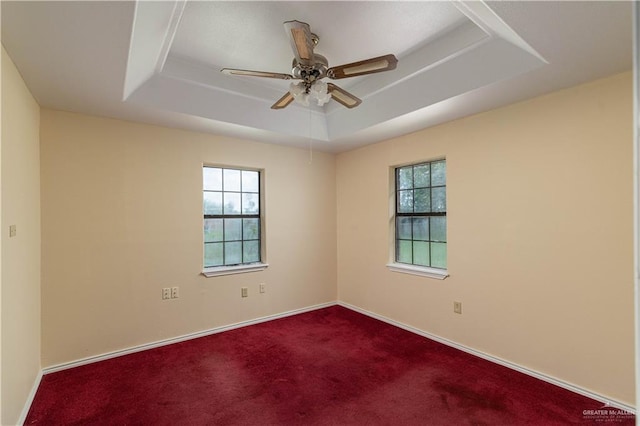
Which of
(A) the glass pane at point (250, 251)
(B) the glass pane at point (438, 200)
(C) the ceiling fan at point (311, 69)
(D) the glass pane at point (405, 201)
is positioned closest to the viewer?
(C) the ceiling fan at point (311, 69)

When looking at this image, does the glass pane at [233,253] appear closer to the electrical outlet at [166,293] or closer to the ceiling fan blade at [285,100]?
the electrical outlet at [166,293]

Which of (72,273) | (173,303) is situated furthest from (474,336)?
(72,273)

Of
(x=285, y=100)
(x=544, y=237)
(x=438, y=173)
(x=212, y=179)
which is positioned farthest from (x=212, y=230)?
(x=544, y=237)

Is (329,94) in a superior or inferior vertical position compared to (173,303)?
superior

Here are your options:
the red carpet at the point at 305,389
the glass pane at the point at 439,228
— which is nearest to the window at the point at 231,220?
the red carpet at the point at 305,389

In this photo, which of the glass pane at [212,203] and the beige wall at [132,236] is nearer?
the beige wall at [132,236]

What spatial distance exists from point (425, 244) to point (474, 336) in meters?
1.05

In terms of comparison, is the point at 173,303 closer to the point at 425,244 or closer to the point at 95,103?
the point at 95,103

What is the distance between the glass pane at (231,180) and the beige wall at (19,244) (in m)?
1.69

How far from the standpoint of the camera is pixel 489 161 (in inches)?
110

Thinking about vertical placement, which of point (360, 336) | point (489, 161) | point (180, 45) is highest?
point (180, 45)

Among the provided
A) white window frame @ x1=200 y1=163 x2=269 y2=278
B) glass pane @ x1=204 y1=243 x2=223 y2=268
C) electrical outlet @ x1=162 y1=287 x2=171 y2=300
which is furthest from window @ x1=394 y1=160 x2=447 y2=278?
electrical outlet @ x1=162 y1=287 x2=171 y2=300

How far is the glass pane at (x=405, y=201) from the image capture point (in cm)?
366

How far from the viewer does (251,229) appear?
12.8ft
